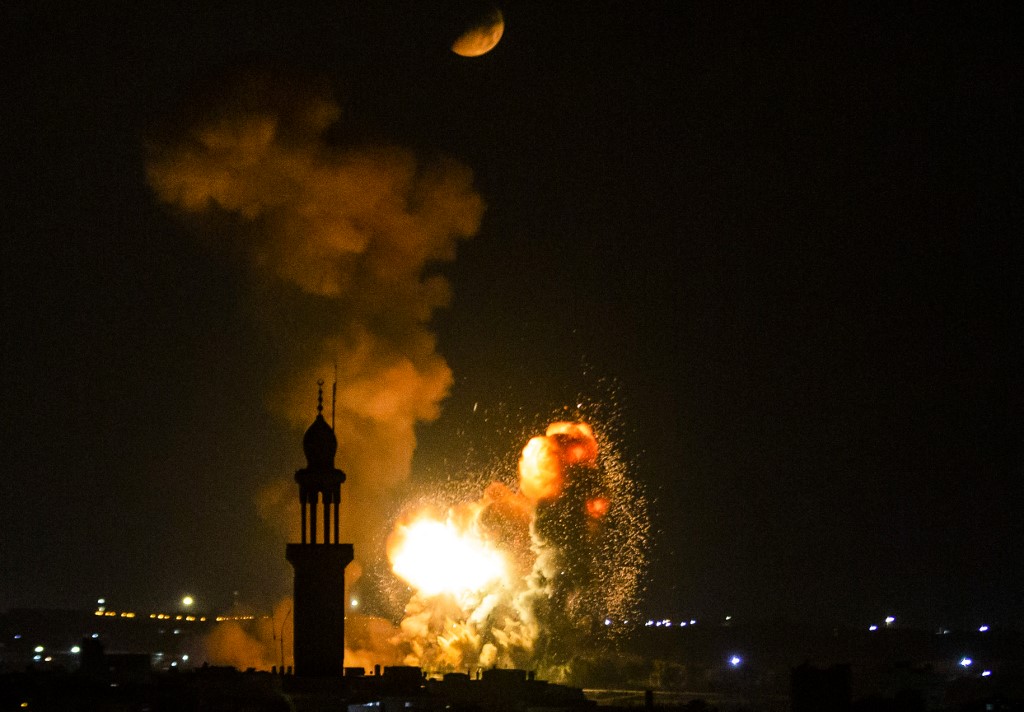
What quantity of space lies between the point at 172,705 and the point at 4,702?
36.0ft

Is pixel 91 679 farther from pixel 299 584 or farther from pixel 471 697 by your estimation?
pixel 471 697

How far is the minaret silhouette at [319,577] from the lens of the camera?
97.4 m

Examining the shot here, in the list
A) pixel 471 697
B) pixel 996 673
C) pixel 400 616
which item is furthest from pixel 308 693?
pixel 996 673

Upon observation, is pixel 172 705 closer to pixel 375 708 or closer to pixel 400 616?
pixel 375 708

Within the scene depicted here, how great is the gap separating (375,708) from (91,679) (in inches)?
827

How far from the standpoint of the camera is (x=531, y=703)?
111125 mm

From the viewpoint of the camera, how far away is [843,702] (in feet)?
351

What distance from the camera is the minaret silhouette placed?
97.4 metres

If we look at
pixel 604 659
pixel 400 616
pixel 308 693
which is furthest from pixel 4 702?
pixel 604 659

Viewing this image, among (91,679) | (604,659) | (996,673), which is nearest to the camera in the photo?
(91,679)

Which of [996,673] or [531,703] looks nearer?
[531,703]

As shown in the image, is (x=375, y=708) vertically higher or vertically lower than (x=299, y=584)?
lower

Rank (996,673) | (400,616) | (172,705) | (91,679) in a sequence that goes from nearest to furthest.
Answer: (172,705)
(91,679)
(400,616)
(996,673)

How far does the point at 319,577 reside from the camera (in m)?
97.9
